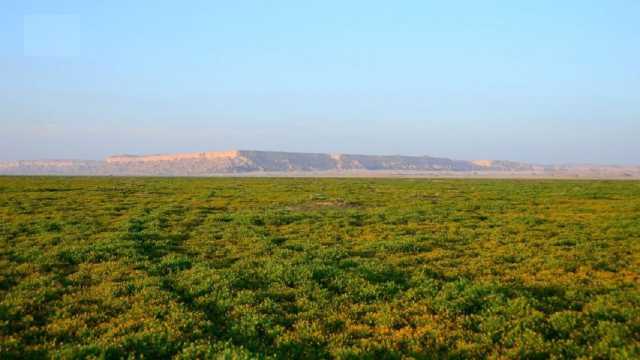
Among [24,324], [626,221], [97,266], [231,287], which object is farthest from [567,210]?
[24,324]

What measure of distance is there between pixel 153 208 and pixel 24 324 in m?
26.3

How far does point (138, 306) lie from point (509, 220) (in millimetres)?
23210

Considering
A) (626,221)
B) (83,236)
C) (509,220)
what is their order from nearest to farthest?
(83,236) < (626,221) < (509,220)

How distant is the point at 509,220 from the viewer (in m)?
27.9

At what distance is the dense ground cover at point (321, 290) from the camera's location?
373 inches

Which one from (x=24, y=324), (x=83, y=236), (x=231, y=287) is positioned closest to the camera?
(x=24, y=324)

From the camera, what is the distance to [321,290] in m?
13.1

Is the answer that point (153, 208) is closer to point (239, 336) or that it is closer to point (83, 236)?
point (83, 236)

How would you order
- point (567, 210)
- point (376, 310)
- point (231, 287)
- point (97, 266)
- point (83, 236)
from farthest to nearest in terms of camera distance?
point (567, 210) → point (83, 236) → point (97, 266) → point (231, 287) → point (376, 310)

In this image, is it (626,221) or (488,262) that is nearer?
(488,262)

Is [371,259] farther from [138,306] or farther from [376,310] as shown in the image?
[138,306]

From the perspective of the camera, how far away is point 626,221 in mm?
25734

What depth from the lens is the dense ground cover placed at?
9.47 m

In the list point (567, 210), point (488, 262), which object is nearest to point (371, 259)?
point (488, 262)
